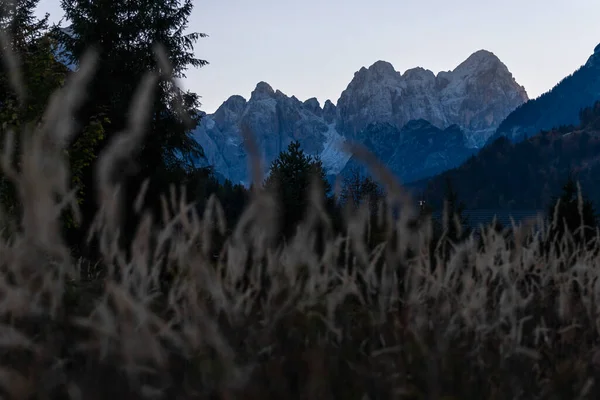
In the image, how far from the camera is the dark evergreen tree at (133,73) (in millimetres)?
25703

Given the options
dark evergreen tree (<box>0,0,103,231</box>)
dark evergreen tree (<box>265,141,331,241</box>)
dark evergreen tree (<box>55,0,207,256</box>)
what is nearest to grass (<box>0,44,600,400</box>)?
dark evergreen tree (<box>0,0,103,231</box>)

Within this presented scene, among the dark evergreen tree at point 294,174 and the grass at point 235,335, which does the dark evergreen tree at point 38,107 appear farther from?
the dark evergreen tree at point 294,174

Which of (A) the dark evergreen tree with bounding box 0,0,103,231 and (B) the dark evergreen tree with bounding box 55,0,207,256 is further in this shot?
(B) the dark evergreen tree with bounding box 55,0,207,256

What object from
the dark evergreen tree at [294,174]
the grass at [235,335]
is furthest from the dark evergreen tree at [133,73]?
the grass at [235,335]

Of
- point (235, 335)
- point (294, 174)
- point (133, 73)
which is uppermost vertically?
point (133, 73)

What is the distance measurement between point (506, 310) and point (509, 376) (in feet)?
1.33

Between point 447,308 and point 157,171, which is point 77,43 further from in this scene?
point 447,308

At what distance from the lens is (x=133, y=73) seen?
27250 mm

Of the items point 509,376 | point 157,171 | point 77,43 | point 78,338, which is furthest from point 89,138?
point 509,376

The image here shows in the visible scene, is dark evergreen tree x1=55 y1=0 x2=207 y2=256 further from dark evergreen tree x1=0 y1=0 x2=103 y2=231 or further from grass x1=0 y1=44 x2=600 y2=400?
grass x1=0 y1=44 x2=600 y2=400

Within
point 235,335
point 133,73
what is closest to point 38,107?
point 133,73

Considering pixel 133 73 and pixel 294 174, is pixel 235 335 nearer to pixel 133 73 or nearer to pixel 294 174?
pixel 133 73

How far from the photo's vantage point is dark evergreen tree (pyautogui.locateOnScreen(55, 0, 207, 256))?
84.3ft

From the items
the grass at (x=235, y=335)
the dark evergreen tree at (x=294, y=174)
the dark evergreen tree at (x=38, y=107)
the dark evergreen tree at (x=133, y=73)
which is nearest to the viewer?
the grass at (x=235, y=335)
